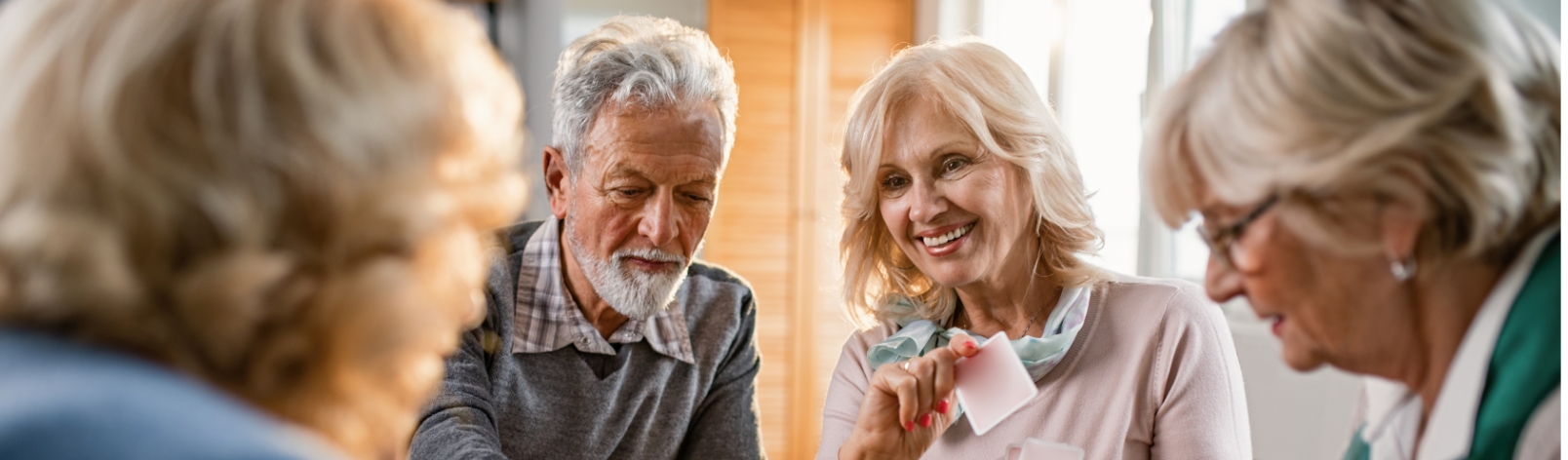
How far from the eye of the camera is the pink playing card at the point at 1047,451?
1571mm

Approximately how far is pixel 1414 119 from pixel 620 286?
1393 mm

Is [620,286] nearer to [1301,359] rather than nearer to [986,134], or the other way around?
[986,134]

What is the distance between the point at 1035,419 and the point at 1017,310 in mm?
209

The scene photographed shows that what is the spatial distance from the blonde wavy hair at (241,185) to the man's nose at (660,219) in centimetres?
109

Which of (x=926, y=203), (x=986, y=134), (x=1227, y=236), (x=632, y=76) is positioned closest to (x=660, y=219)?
(x=632, y=76)

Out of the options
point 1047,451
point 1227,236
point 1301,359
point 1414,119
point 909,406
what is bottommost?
point 1047,451

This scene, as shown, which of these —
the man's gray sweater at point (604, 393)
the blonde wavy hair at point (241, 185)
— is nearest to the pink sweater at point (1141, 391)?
the man's gray sweater at point (604, 393)

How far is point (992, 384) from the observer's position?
1.49m

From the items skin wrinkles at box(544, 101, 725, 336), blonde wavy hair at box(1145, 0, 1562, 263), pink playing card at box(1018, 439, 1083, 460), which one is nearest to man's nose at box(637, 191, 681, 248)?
skin wrinkles at box(544, 101, 725, 336)

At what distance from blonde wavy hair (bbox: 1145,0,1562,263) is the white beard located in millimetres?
1255

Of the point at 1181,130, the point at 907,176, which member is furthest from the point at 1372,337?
the point at 907,176

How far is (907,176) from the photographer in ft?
5.61

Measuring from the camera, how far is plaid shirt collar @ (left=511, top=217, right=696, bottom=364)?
6.11 feet

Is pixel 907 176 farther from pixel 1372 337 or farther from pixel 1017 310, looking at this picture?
pixel 1372 337
